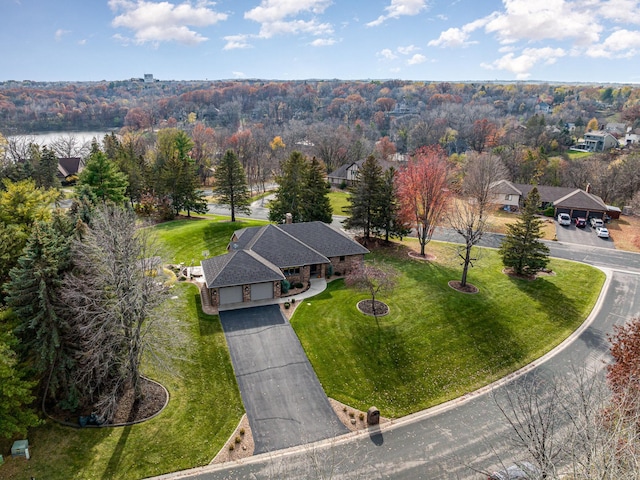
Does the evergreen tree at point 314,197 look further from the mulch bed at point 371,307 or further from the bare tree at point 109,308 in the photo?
the bare tree at point 109,308

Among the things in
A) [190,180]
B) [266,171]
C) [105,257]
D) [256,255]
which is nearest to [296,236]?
[256,255]

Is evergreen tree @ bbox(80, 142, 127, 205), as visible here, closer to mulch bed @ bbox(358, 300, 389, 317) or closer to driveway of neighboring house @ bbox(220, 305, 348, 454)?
driveway of neighboring house @ bbox(220, 305, 348, 454)

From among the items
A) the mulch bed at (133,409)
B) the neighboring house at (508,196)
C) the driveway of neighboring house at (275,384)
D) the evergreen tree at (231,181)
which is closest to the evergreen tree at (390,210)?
the evergreen tree at (231,181)

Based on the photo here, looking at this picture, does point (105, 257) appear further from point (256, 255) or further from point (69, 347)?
point (256, 255)

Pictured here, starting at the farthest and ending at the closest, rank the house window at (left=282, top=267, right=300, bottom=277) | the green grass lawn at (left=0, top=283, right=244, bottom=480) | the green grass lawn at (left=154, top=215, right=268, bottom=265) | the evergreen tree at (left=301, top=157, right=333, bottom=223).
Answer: the evergreen tree at (left=301, top=157, right=333, bottom=223), the green grass lawn at (left=154, top=215, right=268, bottom=265), the house window at (left=282, top=267, right=300, bottom=277), the green grass lawn at (left=0, top=283, right=244, bottom=480)

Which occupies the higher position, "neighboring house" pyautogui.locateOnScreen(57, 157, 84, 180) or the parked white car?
"neighboring house" pyautogui.locateOnScreen(57, 157, 84, 180)

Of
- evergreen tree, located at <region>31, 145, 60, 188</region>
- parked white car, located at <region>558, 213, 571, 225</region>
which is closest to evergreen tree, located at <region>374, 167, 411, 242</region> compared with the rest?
parked white car, located at <region>558, 213, 571, 225</region>
